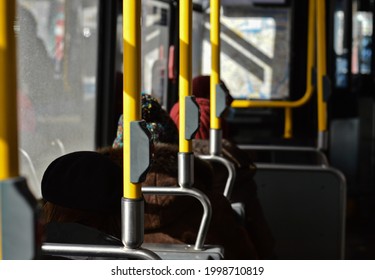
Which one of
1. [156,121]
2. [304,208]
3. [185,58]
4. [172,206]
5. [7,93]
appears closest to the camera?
[7,93]

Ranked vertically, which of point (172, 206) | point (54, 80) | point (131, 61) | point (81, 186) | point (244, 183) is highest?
point (131, 61)

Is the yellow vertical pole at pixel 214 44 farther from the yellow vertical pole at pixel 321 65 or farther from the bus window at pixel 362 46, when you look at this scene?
the bus window at pixel 362 46

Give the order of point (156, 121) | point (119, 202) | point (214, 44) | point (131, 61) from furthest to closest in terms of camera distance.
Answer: point (214, 44)
point (156, 121)
point (119, 202)
point (131, 61)

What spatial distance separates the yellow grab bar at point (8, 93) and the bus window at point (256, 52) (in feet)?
15.4

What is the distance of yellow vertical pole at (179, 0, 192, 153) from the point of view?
6.94ft

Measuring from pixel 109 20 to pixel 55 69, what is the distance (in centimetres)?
39

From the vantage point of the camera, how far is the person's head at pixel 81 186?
60.2 inches

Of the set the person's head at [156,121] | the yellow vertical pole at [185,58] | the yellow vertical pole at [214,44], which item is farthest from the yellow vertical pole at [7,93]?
the yellow vertical pole at [214,44]

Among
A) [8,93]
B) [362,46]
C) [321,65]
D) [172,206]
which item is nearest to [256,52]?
[362,46]

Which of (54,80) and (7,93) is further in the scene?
(54,80)

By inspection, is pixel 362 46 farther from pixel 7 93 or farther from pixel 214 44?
pixel 7 93

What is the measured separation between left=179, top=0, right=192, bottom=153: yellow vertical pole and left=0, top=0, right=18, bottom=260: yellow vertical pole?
4.16ft

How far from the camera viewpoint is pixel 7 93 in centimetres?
85
